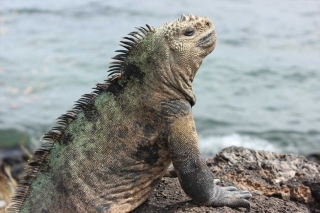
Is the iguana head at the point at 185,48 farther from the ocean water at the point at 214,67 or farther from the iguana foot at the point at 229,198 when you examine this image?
the ocean water at the point at 214,67

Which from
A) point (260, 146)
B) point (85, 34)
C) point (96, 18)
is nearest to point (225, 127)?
point (260, 146)

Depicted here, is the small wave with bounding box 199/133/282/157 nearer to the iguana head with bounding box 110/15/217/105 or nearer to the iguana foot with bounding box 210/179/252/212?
the iguana foot with bounding box 210/179/252/212

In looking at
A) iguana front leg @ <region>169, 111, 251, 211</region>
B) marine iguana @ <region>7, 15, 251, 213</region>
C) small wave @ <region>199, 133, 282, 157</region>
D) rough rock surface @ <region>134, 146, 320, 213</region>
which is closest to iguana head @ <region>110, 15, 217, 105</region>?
marine iguana @ <region>7, 15, 251, 213</region>

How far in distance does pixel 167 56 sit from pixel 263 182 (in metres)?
2.00

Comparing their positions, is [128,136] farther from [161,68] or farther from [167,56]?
[167,56]

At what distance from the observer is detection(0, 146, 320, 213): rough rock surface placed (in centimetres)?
431

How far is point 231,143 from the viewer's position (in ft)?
40.0

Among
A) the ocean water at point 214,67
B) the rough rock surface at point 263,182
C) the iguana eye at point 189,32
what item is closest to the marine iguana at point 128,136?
the iguana eye at point 189,32

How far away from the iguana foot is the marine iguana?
6cm

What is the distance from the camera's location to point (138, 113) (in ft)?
12.7

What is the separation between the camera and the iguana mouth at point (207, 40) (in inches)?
155

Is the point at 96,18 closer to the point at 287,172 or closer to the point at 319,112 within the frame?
the point at 319,112

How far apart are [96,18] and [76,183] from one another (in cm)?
1796

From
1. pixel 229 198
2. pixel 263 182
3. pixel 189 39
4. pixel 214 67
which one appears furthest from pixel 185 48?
pixel 214 67
